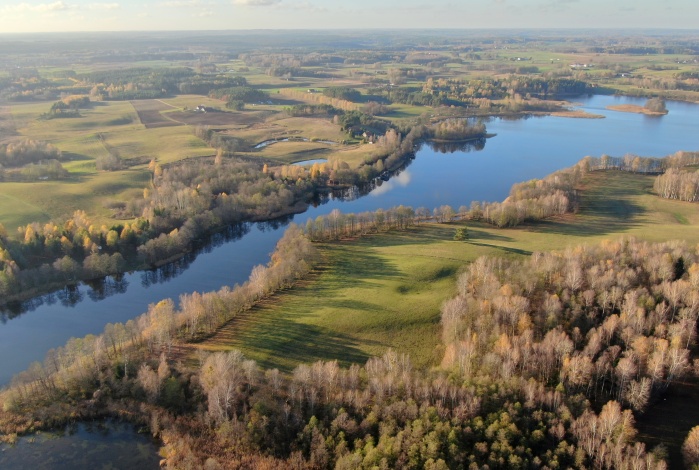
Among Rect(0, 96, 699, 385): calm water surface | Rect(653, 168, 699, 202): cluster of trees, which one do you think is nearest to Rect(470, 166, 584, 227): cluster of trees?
Rect(0, 96, 699, 385): calm water surface

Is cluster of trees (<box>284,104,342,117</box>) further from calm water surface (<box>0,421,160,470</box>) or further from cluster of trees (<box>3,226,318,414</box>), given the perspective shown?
calm water surface (<box>0,421,160,470</box>)

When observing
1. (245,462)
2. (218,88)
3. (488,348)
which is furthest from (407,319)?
(218,88)

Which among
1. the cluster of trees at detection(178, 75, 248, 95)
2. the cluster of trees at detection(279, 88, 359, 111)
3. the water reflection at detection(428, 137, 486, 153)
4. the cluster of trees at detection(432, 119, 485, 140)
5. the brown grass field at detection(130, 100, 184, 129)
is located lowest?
the water reflection at detection(428, 137, 486, 153)

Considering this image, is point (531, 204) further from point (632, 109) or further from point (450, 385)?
point (632, 109)

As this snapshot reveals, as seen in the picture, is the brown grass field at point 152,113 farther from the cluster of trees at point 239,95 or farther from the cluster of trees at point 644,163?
the cluster of trees at point 644,163

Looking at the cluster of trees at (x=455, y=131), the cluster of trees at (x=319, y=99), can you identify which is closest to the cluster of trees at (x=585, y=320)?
the cluster of trees at (x=455, y=131)

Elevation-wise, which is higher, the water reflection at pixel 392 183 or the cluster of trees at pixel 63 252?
the water reflection at pixel 392 183

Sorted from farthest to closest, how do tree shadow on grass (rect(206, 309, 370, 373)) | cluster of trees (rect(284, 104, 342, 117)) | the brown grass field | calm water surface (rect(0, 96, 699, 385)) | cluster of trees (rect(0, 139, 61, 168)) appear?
cluster of trees (rect(284, 104, 342, 117))
the brown grass field
cluster of trees (rect(0, 139, 61, 168))
calm water surface (rect(0, 96, 699, 385))
tree shadow on grass (rect(206, 309, 370, 373))
